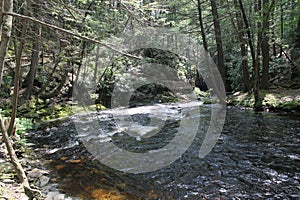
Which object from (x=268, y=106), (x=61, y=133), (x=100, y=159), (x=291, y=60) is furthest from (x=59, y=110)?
(x=291, y=60)

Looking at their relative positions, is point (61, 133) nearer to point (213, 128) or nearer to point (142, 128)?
point (142, 128)

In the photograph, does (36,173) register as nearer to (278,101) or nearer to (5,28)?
(5,28)

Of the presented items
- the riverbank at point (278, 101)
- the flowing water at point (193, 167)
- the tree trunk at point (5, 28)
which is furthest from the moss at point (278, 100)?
the tree trunk at point (5, 28)

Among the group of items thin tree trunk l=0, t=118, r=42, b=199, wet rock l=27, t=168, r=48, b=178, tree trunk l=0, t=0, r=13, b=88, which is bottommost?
wet rock l=27, t=168, r=48, b=178

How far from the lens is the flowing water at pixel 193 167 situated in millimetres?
3477

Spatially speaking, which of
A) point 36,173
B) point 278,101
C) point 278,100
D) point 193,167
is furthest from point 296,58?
point 36,173

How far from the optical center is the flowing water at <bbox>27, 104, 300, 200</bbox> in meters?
3.48

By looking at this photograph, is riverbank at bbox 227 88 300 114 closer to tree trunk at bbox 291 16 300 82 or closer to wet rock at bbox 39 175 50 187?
tree trunk at bbox 291 16 300 82

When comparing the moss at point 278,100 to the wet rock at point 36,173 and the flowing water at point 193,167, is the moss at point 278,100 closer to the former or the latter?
the flowing water at point 193,167

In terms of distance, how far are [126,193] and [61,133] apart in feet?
15.5

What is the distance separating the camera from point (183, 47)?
26.4 m

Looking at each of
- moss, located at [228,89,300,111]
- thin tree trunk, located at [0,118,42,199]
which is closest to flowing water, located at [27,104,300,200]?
A: thin tree trunk, located at [0,118,42,199]

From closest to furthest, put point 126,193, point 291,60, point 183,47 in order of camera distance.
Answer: point 126,193 < point 291,60 < point 183,47

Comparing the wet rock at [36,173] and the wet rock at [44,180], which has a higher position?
the wet rock at [36,173]
